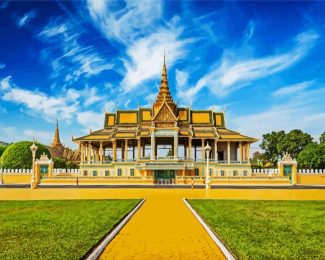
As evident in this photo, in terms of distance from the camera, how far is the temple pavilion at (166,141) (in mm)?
55031

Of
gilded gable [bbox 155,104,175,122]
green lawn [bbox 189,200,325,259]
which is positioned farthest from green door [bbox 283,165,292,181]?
green lawn [bbox 189,200,325,259]

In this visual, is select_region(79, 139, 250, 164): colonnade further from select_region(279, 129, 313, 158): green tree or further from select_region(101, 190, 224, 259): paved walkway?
select_region(101, 190, 224, 259): paved walkway

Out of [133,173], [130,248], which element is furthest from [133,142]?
[130,248]

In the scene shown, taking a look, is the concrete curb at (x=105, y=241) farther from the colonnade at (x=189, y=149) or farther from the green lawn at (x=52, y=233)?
the colonnade at (x=189, y=149)

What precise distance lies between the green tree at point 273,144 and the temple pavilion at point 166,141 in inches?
636

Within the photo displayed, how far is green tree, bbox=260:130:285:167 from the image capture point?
247 feet

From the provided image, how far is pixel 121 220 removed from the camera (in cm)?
1366

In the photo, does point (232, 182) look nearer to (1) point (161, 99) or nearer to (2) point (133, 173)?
(2) point (133, 173)

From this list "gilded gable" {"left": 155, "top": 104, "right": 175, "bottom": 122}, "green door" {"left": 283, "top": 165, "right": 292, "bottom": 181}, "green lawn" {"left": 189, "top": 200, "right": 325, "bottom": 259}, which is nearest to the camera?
"green lawn" {"left": 189, "top": 200, "right": 325, "bottom": 259}

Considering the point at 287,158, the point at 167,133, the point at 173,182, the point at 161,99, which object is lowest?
the point at 173,182

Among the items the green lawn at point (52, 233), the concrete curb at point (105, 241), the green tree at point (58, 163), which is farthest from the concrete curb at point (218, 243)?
the green tree at point (58, 163)

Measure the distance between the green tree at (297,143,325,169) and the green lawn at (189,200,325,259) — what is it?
48.7m

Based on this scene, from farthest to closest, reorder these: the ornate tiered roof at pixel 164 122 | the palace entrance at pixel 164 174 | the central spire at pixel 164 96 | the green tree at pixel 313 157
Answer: the central spire at pixel 164 96 < the green tree at pixel 313 157 < the ornate tiered roof at pixel 164 122 < the palace entrance at pixel 164 174

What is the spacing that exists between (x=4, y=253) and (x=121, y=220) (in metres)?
5.72
